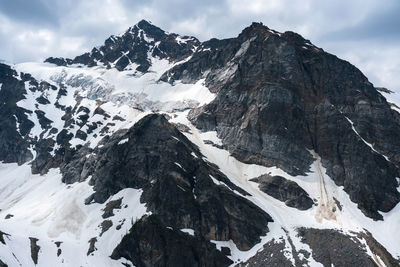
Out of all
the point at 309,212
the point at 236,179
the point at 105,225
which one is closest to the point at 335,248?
the point at 309,212

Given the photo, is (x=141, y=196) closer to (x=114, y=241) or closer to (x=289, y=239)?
(x=114, y=241)

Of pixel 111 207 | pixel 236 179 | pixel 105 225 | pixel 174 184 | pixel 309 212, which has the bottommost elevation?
pixel 105 225

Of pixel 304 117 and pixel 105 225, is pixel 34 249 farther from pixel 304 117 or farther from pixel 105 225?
pixel 304 117

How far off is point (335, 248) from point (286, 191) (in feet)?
96.1

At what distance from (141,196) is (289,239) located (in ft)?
140

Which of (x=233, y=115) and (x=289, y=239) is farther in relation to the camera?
(x=233, y=115)

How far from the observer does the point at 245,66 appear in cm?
17038

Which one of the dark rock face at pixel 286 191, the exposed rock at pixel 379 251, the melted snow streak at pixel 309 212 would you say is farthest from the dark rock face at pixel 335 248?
the dark rock face at pixel 286 191

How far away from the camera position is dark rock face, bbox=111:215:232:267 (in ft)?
323

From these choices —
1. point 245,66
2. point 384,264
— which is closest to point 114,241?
point 384,264

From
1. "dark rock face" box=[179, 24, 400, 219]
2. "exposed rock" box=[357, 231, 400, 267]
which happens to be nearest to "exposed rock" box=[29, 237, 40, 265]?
"dark rock face" box=[179, 24, 400, 219]

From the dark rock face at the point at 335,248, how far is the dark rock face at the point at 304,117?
21346 mm

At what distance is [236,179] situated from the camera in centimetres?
13012

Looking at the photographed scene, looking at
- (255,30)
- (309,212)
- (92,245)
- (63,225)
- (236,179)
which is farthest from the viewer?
(255,30)
